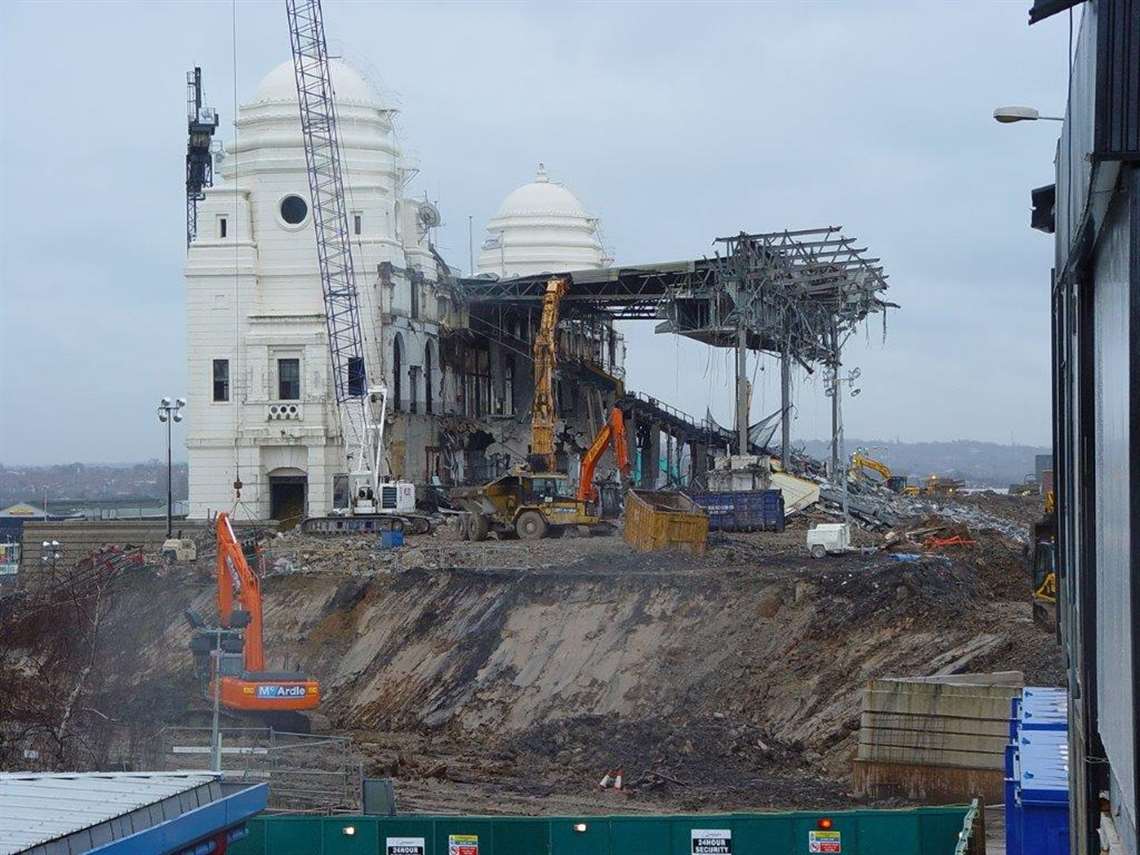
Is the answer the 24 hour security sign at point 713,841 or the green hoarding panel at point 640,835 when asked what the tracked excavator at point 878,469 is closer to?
the 24 hour security sign at point 713,841

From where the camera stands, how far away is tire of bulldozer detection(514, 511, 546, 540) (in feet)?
181

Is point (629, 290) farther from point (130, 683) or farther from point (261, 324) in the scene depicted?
point (130, 683)

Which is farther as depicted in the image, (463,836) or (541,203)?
(541,203)

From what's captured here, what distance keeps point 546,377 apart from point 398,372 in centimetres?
636

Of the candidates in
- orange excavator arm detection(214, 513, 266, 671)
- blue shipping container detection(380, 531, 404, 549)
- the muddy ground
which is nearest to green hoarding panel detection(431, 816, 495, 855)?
the muddy ground

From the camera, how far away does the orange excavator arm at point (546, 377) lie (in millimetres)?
63750

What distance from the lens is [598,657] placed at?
3931 cm

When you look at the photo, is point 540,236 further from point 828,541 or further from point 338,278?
point 828,541

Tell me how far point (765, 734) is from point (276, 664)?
15617mm

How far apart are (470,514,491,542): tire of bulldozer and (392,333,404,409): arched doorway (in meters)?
14.1

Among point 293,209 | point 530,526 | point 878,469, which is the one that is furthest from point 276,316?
point 878,469

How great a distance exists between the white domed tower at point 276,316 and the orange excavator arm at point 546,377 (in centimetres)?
520

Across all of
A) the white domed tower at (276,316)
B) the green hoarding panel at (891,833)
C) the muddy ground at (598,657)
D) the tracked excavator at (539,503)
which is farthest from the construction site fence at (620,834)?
the white domed tower at (276,316)

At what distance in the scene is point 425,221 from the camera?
2977 inches
